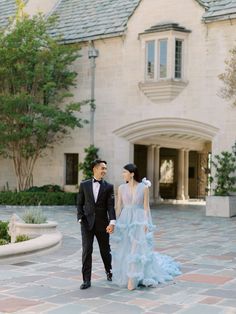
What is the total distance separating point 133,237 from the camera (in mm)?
8016

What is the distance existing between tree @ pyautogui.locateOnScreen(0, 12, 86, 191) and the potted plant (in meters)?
6.91

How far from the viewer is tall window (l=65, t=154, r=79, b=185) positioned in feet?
82.5

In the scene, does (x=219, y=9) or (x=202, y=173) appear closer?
(x=219, y=9)

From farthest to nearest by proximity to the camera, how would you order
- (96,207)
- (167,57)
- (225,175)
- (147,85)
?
(147,85), (167,57), (225,175), (96,207)

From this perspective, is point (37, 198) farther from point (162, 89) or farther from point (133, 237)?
point (133, 237)

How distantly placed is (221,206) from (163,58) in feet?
19.8

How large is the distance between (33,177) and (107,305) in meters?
19.5

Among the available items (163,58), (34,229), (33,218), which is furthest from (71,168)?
(34,229)

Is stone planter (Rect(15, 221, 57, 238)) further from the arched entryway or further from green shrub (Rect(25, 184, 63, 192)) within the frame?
green shrub (Rect(25, 184, 63, 192))

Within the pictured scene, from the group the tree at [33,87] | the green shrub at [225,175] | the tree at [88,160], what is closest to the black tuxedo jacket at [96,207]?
the green shrub at [225,175]

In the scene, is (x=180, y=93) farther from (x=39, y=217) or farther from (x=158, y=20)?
(x=39, y=217)

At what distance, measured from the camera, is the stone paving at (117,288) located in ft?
22.8

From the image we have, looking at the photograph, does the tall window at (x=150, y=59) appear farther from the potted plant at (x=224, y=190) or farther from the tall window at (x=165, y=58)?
the potted plant at (x=224, y=190)

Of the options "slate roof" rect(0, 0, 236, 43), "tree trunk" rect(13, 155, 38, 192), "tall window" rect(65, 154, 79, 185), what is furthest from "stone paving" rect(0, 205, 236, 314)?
"tree trunk" rect(13, 155, 38, 192)
